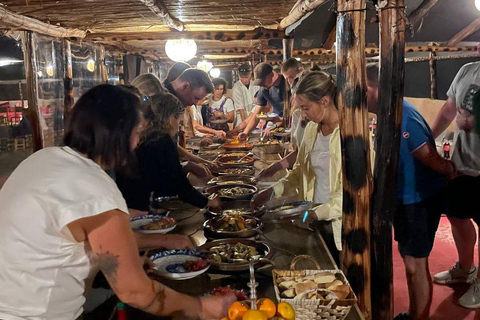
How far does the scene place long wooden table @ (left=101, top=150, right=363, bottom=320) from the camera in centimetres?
210

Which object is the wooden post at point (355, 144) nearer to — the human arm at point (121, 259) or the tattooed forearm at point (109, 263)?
the human arm at point (121, 259)

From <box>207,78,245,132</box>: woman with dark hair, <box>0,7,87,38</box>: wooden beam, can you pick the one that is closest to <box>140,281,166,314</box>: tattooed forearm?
<box>0,7,87,38</box>: wooden beam

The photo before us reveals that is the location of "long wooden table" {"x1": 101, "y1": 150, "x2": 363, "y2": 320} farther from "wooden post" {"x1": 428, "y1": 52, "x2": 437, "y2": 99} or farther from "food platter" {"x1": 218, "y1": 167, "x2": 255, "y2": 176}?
"wooden post" {"x1": 428, "y1": 52, "x2": 437, "y2": 99}

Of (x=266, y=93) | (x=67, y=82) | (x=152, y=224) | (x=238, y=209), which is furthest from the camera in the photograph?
(x=266, y=93)

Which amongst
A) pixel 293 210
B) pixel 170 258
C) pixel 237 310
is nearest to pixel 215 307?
pixel 237 310

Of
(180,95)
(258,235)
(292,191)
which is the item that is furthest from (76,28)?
(258,235)

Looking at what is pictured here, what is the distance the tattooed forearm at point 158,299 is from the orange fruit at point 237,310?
0.26m

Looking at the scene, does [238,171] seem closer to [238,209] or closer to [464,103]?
[238,209]

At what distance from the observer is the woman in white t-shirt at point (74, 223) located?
1.45m

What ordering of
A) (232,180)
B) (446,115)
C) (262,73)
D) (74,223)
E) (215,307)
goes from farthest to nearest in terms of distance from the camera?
(262,73) → (446,115) → (232,180) → (215,307) → (74,223)

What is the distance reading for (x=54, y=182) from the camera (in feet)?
4.87

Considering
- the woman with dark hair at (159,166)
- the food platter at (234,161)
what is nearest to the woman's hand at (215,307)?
the woman with dark hair at (159,166)

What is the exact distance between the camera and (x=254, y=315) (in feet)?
5.01

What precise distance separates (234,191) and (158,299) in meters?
2.00
